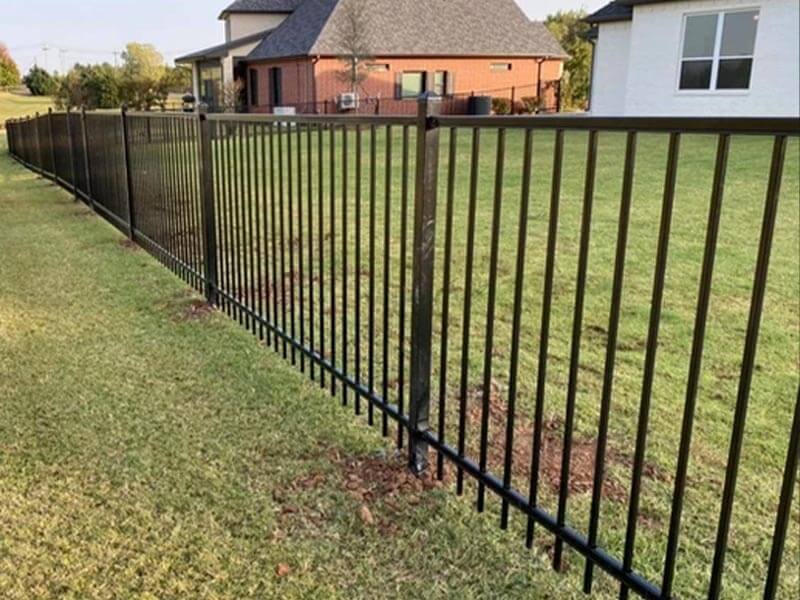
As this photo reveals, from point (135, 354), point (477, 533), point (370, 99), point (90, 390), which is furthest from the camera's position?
point (370, 99)

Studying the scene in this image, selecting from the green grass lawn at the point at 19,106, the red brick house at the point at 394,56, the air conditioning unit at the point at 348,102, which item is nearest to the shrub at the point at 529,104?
the red brick house at the point at 394,56

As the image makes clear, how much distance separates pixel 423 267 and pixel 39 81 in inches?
2309

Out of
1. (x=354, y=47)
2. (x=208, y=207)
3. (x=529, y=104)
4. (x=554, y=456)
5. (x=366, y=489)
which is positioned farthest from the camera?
(x=529, y=104)

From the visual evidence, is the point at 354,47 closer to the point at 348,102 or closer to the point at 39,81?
the point at 348,102

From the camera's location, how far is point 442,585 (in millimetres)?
2180

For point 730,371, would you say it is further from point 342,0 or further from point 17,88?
point 17,88

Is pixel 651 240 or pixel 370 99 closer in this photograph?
pixel 651 240

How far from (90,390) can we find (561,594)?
8.18 feet

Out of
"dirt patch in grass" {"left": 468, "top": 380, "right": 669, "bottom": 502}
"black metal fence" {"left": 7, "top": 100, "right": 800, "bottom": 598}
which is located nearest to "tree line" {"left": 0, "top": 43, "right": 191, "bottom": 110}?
"black metal fence" {"left": 7, "top": 100, "right": 800, "bottom": 598}

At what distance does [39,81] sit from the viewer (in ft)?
173

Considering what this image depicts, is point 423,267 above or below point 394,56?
below

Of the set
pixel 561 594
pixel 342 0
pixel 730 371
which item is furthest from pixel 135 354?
pixel 342 0

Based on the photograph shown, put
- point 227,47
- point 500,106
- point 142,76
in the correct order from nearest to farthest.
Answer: point 500,106, point 227,47, point 142,76

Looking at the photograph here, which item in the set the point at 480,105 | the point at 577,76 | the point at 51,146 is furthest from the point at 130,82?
the point at 51,146
